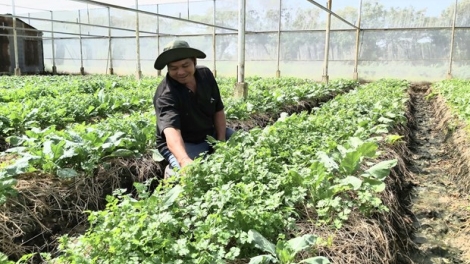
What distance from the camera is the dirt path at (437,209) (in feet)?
10.8

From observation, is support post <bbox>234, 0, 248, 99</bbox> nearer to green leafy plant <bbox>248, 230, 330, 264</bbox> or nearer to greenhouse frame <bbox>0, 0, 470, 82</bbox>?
green leafy plant <bbox>248, 230, 330, 264</bbox>

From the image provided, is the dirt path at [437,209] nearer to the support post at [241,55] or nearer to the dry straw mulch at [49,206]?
the dry straw mulch at [49,206]

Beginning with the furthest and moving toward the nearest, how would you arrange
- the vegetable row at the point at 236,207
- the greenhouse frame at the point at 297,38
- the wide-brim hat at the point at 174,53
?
the greenhouse frame at the point at 297,38, the wide-brim hat at the point at 174,53, the vegetable row at the point at 236,207

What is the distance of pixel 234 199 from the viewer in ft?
7.47

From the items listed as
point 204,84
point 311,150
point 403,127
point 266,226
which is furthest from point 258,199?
point 403,127

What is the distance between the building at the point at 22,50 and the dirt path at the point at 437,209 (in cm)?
2424

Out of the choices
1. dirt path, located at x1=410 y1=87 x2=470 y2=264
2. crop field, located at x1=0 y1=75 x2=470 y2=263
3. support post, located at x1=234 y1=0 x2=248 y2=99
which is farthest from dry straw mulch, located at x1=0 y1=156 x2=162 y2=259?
support post, located at x1=234 y1=0 x2=248 y2=99

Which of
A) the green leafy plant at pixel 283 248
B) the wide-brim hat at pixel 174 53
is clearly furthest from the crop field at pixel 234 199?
the wide-brim hat at pixel 174 53

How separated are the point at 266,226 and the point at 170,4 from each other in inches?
921

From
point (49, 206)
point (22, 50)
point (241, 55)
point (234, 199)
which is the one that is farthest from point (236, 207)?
point (22, 50)

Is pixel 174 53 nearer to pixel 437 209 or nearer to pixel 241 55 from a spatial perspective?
pixel 437 209

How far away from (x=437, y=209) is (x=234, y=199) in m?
2.84

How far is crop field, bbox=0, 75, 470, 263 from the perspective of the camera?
2039mm

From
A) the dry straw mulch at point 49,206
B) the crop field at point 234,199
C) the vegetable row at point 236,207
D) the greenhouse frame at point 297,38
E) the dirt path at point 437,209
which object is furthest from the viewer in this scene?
the greenhouse frame at point 297,38
